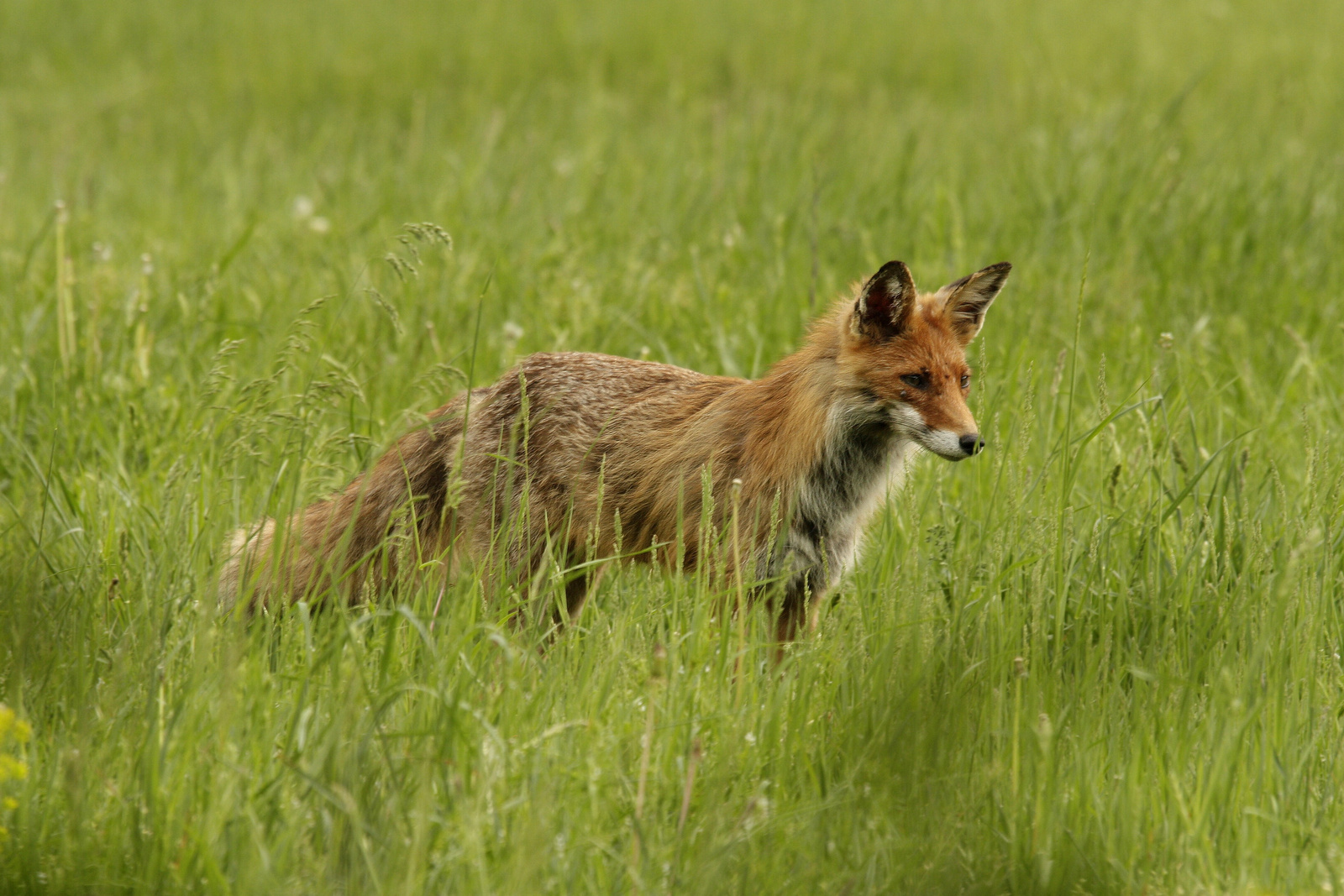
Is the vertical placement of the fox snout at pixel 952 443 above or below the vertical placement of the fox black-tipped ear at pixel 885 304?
below

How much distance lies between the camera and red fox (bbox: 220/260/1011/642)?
14.2 feet

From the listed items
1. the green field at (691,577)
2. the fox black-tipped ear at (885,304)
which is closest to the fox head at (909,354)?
the fox black-tipped ear at (885,304)

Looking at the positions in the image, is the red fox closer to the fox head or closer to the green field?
the fox head

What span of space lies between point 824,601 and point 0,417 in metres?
3.49

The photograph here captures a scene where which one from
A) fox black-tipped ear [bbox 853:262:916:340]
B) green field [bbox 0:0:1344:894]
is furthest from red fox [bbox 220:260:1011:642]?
green field [bbox 0:0:1344:894]

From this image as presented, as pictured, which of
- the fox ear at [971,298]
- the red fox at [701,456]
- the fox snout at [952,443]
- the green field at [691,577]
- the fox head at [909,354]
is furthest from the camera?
the fox ear at [971,298]

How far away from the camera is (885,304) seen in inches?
172

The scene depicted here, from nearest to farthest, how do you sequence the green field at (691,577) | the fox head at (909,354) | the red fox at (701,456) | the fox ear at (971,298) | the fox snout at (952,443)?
the green field at (691,577) < the fox snout at (952,443) < the fox head at (909,354) < the red fox at (701,456) < the fox ear at (971,298)

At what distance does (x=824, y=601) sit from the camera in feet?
14.0

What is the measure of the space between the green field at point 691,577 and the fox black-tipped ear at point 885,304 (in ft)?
1.47

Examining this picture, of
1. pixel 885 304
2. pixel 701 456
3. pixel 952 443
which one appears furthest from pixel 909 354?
pixel 701 456

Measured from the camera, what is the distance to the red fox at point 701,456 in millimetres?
4332

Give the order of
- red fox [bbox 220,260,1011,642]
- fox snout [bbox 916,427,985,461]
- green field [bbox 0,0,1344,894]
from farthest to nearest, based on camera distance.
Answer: red fox [bbox 220,260,1011,642] → fox snout [bbox 916,427,985,461] → green field [bbox 0,0,1344,894]

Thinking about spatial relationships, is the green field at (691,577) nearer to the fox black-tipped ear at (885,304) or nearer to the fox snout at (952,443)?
the fox snout at (952,443)
